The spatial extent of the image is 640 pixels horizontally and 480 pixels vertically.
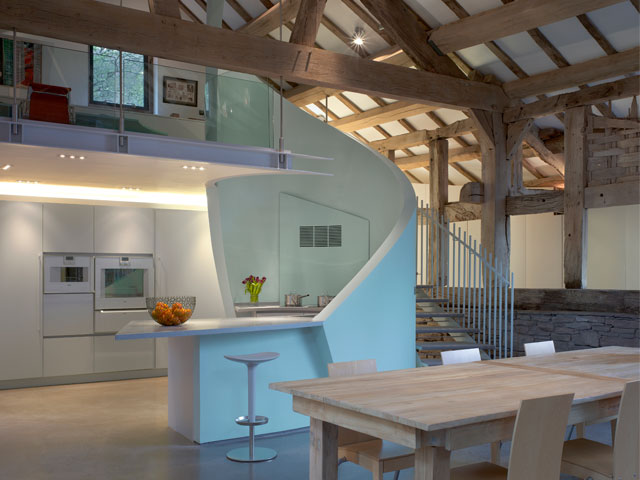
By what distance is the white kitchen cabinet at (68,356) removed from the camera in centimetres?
715

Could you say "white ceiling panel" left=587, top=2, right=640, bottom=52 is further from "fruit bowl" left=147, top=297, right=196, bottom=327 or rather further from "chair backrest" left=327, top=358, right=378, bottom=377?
"fruit bowl" left=147, top=297, right=196, bottom=327

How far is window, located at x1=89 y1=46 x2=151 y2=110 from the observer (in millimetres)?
5340

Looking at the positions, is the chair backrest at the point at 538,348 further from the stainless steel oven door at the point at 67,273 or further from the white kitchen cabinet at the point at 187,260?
the stainless steel oven door at the point at 67,273

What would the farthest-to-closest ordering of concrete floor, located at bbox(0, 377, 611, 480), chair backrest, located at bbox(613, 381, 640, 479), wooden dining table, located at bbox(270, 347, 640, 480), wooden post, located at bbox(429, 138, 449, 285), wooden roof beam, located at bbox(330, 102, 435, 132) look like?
wooden post, located at bbox(429, 138, 449, 285) → wooden roof beam, located at bbox(330, 102, 435, 132) → concrete floor, located at bbox(0, 377, 611, 480) → chair backrest, located at bbox(613, 381, 640, 479) → wooden dining table, located at bbox(270, 347, 640, 480)

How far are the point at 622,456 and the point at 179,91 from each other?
4.46 metres

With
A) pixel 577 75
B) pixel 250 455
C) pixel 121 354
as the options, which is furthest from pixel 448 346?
pixel 121 354

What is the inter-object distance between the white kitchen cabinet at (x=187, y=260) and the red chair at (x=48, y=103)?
9.15ft

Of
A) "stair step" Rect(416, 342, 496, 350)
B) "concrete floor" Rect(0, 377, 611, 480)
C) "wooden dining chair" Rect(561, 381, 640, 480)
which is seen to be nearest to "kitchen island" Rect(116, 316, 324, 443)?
"concrete floor" Rect(0, 377, 611, 480)

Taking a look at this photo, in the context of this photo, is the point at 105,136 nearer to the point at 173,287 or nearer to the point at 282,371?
the point at 282,371

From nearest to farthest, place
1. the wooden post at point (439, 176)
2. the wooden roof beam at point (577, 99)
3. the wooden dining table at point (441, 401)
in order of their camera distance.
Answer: the wooden dining table at point (441, 401) < the wooden roof beam at point (577, 99) < the wooden post at point (439, 176)

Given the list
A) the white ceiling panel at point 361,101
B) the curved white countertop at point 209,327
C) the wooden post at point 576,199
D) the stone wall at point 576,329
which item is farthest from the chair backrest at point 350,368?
A: the white ceiling panel at point 361,101

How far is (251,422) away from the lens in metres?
4.54

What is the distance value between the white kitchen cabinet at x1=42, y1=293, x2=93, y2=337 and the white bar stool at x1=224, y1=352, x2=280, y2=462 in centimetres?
334

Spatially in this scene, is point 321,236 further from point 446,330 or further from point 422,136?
point 422,136
